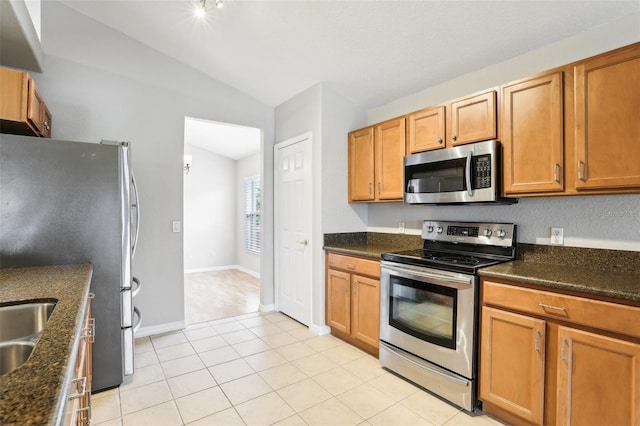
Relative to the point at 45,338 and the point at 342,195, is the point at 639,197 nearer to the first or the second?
the point at 342,195

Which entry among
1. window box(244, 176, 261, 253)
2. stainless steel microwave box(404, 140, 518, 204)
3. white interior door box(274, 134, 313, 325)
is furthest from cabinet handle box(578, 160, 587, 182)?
window box(244, 176, 261, 253)

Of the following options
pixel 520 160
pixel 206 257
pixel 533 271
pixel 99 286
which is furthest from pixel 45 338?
pixel 206 257

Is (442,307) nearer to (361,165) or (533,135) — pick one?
(533,135)

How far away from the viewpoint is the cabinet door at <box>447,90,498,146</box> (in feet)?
7.27

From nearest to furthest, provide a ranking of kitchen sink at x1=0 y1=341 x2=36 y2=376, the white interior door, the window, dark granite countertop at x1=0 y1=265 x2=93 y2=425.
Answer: dark granite countertop at x1=0 y1=265 x2=93 y2=425 → kitchen sink at x1=0 y1=341 x2=36 y2=376 → the white interior door → the window

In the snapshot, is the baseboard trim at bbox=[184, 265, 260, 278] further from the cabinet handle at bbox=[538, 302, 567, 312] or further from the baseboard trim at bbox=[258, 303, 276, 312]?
the cabinet handle at bbox=[538, 302, 567, 312]

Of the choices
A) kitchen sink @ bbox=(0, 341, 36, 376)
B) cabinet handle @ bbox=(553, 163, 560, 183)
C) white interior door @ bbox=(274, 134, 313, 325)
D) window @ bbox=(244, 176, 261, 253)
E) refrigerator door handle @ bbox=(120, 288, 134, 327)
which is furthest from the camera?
window @ bbox=(244, 176, 261, 253)

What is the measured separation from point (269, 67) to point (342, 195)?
1500mm

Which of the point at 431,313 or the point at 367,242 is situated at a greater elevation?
the point at 367,242

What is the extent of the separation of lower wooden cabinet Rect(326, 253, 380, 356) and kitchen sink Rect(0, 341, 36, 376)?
2.15 meters

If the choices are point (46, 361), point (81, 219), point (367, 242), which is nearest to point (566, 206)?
point (367, 242)

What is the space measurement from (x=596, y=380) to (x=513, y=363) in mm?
363

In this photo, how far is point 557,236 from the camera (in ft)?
7.09

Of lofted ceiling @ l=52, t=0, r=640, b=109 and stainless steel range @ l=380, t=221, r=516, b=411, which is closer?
stainless steel range @ l=380, t=221, r=516, b=411
